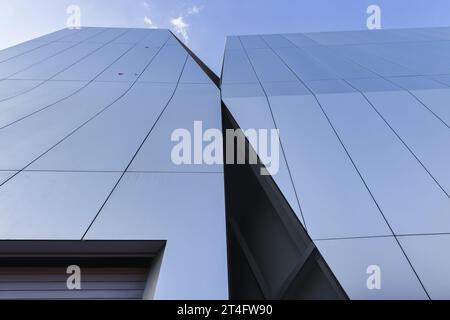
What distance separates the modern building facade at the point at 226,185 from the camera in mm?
3350

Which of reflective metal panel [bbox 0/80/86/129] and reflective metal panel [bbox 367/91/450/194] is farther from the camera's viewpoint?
reflective metal panel [bbox 0/80/86/129]

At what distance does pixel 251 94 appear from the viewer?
6.43m

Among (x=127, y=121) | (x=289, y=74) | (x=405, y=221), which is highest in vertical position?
(x=289, y=74)

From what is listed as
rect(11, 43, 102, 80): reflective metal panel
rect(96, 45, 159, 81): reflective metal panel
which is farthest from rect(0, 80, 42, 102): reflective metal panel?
rect(96, 45, 159, 81): reflective metal panel

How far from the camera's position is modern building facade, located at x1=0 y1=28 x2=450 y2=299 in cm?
335

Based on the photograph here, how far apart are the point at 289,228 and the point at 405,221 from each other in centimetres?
159

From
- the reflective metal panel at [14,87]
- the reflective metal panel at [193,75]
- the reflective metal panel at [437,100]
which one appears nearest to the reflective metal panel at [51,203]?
the reflective metal panel at [14,87]

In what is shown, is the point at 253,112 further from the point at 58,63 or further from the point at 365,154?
the point at 58,63

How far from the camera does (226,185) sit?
552 centimetres

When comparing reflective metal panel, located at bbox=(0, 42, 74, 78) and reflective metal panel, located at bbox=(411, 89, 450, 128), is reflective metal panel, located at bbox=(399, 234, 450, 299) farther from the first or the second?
reflective metal panel, located at bbox=(0, 42, 74, 78)
